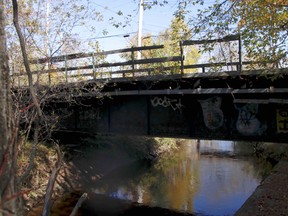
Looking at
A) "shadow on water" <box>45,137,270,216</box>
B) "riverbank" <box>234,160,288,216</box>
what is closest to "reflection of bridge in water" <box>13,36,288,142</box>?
"riverbank" <box>234,160,288,216</box>

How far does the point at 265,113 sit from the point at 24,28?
30.2 feet

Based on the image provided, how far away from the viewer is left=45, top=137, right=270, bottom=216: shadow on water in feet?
45.4

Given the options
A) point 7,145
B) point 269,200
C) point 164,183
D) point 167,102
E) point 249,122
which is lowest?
point 164,183

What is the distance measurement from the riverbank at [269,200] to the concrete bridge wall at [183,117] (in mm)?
1955

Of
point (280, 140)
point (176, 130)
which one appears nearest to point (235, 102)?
point (280, 140)

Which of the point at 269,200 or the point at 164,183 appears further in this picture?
the point at 164,183

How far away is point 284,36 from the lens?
8867mm

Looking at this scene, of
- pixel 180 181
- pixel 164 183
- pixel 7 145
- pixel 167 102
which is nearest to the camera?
pixel 7 145

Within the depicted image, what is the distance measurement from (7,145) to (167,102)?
11.3 meters

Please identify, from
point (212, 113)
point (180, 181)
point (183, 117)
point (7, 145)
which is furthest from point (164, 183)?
point (7, 145)

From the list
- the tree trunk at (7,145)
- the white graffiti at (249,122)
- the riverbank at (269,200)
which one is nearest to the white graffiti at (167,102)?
the white graffiti at (249,122)

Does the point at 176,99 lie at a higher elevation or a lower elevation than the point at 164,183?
higher

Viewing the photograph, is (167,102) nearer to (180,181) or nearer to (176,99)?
(176,99)

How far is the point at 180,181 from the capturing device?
18.2 meters
